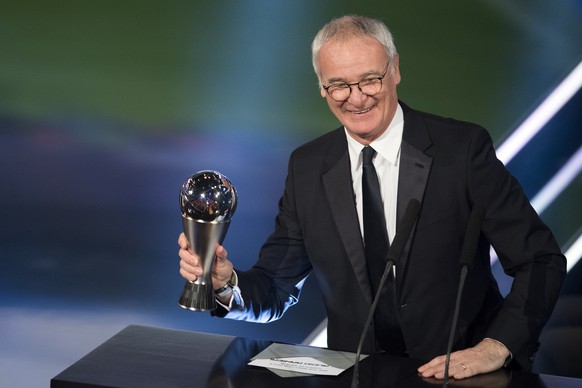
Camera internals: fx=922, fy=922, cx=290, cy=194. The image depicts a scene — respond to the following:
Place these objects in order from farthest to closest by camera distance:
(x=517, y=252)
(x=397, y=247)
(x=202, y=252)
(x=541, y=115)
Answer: (x=541, y=115) < (x=517, y=252) < (x=202, y=252) < (x=397, y=247)

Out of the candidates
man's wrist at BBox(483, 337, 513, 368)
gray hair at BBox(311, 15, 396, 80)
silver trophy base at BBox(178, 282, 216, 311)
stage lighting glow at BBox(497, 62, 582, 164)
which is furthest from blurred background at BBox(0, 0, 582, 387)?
silver trophy base at BBox(178, 282, 216, 311)

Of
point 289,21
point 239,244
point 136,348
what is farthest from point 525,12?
point 136,348

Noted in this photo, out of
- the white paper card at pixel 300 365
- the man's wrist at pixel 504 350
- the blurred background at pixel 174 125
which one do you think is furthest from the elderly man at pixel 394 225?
the blurred background at pixel 174 125

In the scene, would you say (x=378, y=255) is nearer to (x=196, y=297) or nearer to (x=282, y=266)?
(x=282, y=266)

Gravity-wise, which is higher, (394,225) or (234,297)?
(394,225)

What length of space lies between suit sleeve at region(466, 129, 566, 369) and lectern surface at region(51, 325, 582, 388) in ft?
0.79

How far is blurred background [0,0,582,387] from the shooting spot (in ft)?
11.5

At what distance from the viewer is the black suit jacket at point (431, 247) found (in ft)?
8.03

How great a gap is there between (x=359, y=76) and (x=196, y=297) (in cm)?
75

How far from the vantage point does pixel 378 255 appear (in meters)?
2.52

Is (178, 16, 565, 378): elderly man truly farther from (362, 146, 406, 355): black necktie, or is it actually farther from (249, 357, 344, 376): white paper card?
(249, 357, 344, 376): white paper card

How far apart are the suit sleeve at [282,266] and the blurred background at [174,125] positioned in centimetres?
92

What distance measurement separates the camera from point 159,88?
3709 mm

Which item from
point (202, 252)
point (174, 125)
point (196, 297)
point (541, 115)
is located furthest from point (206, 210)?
point (541, 115)
